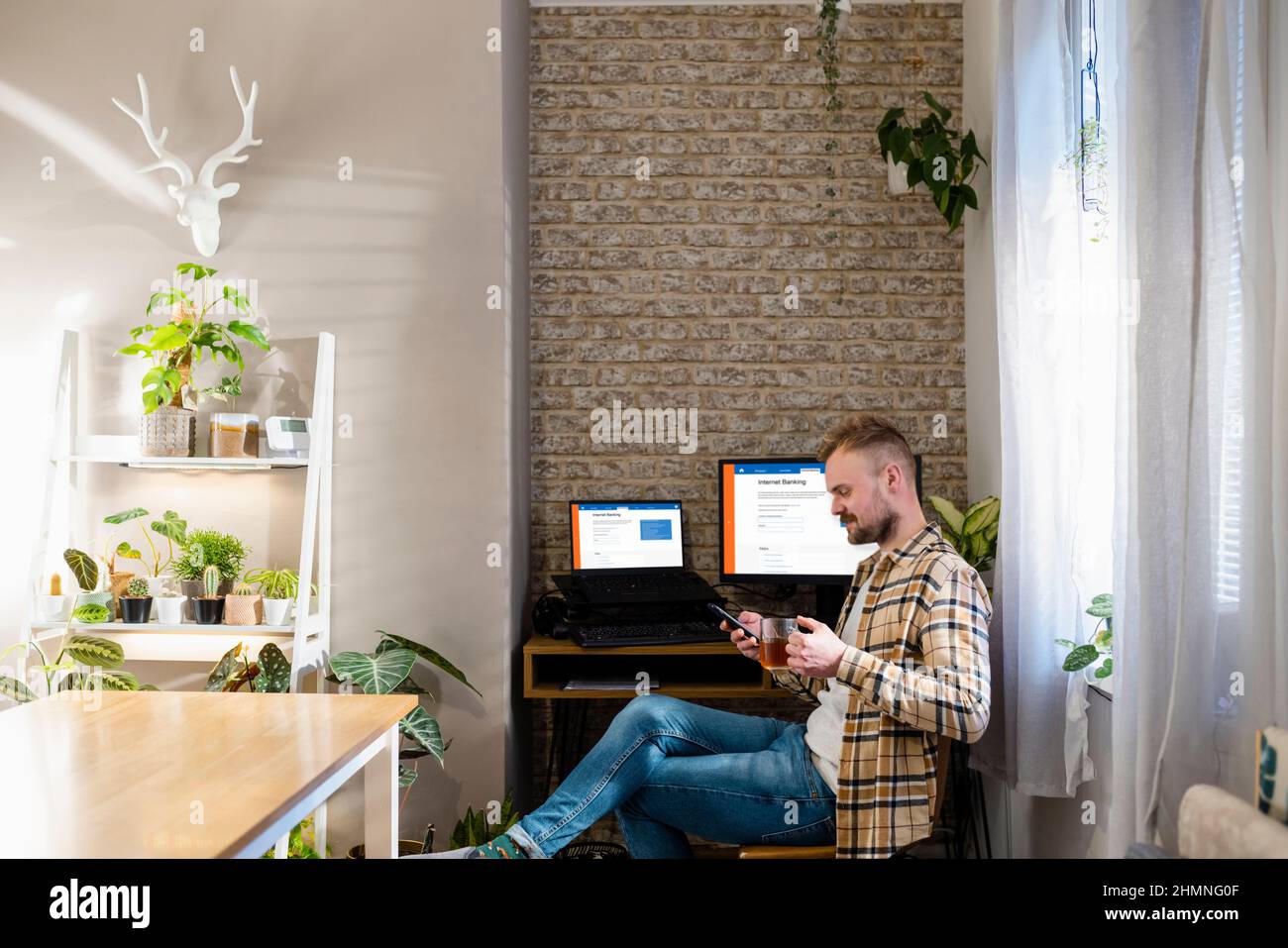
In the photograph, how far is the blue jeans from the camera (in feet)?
A: 6.41

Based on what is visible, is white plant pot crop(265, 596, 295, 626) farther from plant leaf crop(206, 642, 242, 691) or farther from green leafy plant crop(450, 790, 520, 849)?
green leafy plant crop(450, 790, 520, 849)

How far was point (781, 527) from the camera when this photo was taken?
2.88m

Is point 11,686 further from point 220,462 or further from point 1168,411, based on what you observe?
point 1168,411

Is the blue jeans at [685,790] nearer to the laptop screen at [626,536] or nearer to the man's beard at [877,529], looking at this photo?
the man's beard at [877,529]

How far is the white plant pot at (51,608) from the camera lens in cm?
258

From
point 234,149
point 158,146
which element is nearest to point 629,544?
point 234,149

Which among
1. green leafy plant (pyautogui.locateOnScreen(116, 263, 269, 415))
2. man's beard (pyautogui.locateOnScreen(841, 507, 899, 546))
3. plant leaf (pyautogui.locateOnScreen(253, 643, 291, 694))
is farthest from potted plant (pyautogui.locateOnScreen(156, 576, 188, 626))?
man's beard (pyautogui.locateOnScreen(841, 507, 899, 546))

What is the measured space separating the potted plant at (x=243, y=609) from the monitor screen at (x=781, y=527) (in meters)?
1.36

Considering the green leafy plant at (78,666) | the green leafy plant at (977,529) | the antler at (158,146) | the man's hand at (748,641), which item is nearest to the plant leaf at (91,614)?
the green leafy plant at (78,666)

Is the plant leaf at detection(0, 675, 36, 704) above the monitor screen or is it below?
below

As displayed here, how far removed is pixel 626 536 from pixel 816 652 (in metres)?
1.29

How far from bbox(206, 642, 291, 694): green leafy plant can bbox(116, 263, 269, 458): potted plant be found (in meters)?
0.59

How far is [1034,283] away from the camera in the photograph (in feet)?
7.19

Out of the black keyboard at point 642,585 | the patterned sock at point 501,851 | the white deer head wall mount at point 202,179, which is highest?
the white deer head wall mount at point 202,179
